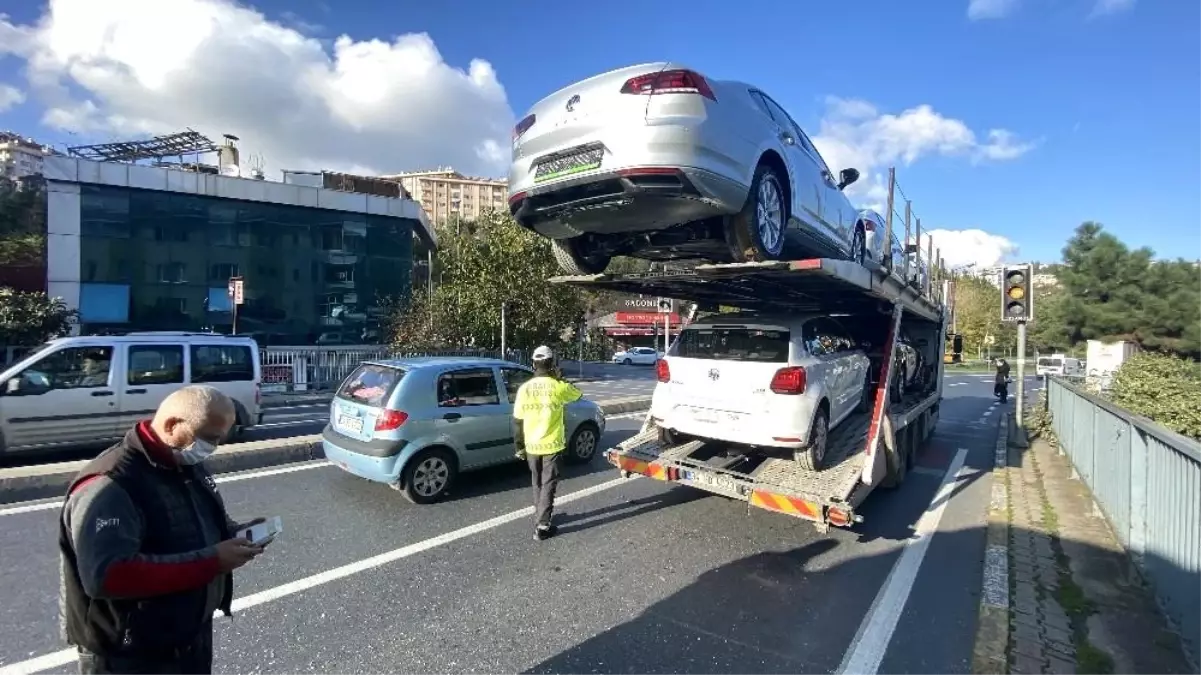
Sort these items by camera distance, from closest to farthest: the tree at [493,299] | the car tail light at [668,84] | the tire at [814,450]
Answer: the car tail light at [668,84]
the tire at [814,450]
the tree at [493,299]

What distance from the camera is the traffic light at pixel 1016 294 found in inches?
440

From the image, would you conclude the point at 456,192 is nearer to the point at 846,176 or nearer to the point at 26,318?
the point at 26,318

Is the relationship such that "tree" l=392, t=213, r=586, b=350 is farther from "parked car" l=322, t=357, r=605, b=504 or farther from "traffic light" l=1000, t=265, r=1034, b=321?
"parked car" l=322, t=357, r=605, b=504

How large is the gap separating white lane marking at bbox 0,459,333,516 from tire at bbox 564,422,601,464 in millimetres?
3118

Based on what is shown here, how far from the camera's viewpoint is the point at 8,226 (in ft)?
112

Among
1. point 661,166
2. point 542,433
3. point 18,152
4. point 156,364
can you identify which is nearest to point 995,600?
point 542,433

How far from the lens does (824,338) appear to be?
252 inches

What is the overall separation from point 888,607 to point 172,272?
26.0m

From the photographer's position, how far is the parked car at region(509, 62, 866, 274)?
4.58 m

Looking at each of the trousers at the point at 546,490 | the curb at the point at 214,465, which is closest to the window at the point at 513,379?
the trousers at the point at 546,490

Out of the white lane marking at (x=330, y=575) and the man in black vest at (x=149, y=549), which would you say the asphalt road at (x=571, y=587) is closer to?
the white lane marking at (x=330, y=575)

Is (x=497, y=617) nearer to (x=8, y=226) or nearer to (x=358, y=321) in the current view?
(x=358, y=321)

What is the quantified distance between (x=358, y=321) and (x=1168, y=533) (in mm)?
25309

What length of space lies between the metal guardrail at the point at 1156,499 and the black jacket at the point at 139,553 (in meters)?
4.85
